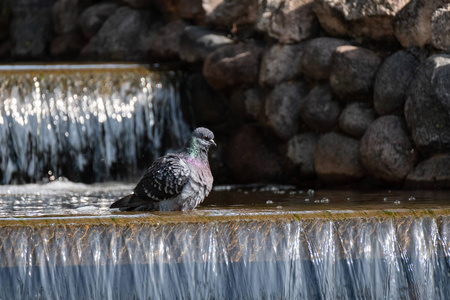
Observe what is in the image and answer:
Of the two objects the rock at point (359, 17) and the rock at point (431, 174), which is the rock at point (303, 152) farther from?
the rock at point (431, 174)

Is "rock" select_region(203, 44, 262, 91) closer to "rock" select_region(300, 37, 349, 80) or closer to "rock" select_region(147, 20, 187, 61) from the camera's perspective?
"rock" select_region(300, 37, 349, 80)

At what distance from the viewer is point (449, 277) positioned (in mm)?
4969

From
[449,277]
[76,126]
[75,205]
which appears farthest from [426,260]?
[76,126]

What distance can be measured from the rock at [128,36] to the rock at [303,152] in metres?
4.13

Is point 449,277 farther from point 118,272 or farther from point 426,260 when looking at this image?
point 118,272

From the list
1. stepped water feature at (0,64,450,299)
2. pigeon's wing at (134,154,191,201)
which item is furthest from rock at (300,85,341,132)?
pigeon's wing at (134,154,191,201)

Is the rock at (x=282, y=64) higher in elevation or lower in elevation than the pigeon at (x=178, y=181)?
higher

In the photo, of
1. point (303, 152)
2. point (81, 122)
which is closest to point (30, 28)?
point (81, 122)

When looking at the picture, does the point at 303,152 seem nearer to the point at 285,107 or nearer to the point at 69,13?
the point at 285,107

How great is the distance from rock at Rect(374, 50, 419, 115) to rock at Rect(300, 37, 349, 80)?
2.24 feet

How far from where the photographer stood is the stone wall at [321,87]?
7055mm

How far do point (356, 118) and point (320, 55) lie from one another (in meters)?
0.80

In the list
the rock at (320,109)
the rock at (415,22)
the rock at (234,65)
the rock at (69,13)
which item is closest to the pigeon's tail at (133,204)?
the rock at (320,109)

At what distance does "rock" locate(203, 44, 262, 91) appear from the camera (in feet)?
28.7
